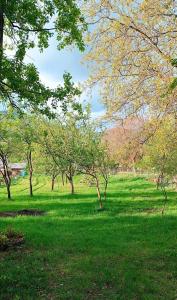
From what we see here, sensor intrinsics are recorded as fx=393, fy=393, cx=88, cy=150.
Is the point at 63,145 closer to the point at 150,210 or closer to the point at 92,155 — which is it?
the point at 92,155

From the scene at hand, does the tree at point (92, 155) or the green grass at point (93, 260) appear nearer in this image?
the green grass at point (93, 260)

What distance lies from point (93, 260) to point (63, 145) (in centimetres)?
2120

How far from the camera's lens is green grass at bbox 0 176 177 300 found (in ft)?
31.7

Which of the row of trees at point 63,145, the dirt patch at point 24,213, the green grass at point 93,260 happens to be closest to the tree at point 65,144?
the row of trees at point 63,145

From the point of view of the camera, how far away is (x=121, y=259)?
1303 cm

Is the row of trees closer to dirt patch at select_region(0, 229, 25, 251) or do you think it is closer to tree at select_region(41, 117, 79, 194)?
tree at select_region(41, 117, 79, 194)

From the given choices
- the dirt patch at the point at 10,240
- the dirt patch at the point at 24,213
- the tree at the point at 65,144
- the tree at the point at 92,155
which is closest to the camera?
the dirt patch at the point at 10,240

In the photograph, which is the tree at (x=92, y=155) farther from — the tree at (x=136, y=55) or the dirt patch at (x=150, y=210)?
the tree at (x=136, y=55)

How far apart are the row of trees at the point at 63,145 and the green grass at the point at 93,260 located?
5.71 m

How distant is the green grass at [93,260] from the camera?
9672mm

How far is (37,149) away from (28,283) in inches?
1619

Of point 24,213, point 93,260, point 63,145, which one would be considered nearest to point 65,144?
point 63,145

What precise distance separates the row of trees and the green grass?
571 cm

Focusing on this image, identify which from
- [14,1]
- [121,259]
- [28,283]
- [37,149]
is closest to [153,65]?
[14,1]
